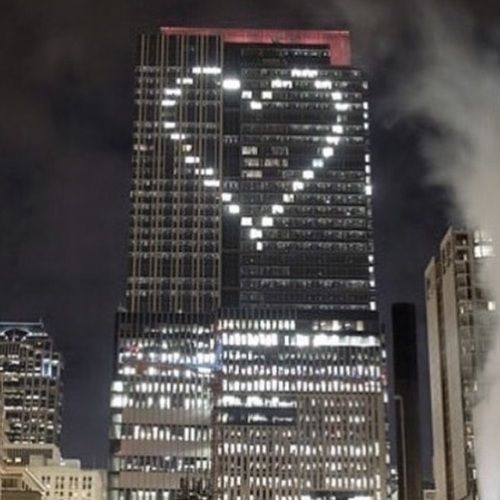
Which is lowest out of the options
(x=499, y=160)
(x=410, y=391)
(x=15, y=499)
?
(x=15, y=499)

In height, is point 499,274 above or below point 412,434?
above

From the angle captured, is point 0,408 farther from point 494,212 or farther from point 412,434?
point 494,212

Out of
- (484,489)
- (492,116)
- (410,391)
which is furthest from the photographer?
(410,391)

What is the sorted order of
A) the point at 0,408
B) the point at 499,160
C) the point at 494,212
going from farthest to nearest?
1. the point at 0,408
2. the point at 494,212
3. the point at 499,160

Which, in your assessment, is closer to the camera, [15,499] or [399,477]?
[399,477]

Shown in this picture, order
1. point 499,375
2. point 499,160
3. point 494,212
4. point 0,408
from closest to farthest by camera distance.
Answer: point 499,160 → point 494,212 → point 0,408 → point 499,375

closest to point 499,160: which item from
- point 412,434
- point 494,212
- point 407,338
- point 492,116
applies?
point 492,116

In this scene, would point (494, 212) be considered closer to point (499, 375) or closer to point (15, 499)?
point (499, 375)

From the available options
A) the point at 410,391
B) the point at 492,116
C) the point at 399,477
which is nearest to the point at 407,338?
the point at 410,391

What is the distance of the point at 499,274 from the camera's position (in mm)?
194000

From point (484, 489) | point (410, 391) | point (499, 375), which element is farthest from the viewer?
point (499, 375)

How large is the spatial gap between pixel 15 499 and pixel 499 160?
391 feet

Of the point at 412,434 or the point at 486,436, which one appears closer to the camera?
the point at 412,434

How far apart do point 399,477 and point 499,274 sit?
4336 centimetres
